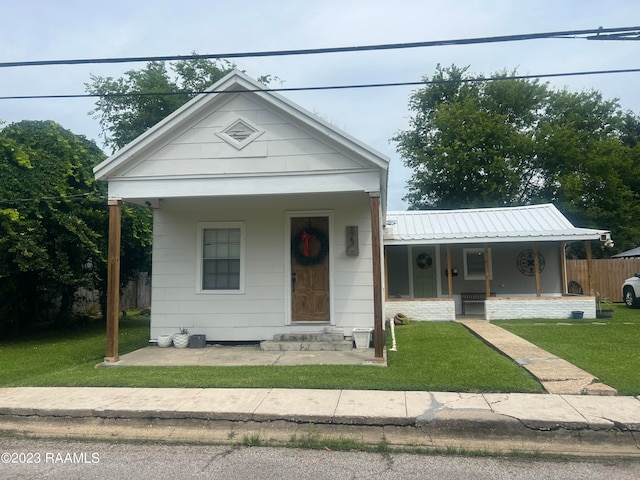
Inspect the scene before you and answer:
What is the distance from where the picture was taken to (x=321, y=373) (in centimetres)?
711

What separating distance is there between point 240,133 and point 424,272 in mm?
9206

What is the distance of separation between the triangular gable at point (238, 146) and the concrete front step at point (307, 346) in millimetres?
3060

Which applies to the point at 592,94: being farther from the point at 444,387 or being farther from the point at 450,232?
the point at 444,387

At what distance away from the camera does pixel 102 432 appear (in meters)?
5.33

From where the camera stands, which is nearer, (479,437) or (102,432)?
(479,437)

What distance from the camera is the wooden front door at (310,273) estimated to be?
9.95m

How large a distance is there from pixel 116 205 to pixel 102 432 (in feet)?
15.0

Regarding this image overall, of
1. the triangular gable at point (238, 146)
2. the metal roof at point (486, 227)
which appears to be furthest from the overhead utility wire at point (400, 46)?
the metal roof at point (486, 227)

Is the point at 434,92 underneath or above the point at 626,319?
above

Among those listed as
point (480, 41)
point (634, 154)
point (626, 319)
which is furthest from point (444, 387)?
point (634, 154)

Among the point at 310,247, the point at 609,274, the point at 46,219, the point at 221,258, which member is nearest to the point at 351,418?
the point at 310,247

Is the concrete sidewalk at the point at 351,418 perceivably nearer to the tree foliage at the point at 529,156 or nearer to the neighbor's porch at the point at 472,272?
the neighbor's porch at the point at 472,272

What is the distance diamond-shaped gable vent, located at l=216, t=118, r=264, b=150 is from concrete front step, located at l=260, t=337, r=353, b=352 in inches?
152

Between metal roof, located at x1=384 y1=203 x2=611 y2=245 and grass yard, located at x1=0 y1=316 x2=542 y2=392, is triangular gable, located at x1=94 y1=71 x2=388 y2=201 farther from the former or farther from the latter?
metal roof, located at x1=384 y1=203 x2=611 y2=245
